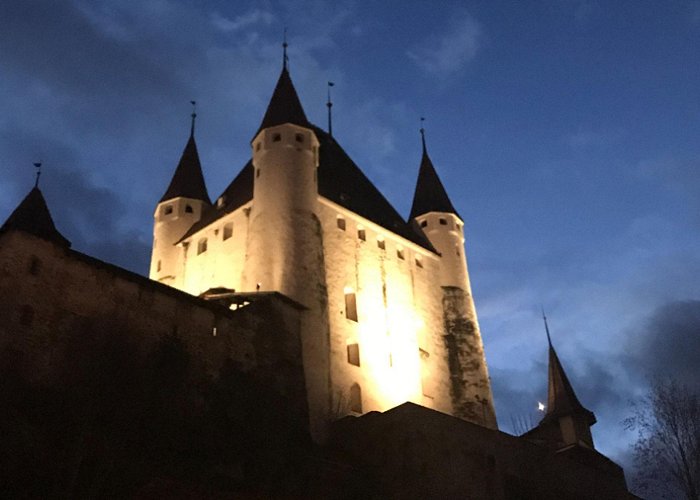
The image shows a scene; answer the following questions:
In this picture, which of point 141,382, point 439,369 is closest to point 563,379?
point 439,369

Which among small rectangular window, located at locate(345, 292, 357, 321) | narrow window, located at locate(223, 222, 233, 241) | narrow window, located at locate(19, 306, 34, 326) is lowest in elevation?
narrow window, located at locate(19, 306, 34, 326)

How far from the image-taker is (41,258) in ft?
73.4

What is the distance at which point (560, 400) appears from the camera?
39.6m

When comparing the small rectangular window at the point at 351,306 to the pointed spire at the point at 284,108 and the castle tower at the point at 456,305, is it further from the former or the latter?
the pointed spire at the point at 284,108

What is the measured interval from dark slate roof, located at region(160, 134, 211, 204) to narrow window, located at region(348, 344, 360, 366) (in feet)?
42.2

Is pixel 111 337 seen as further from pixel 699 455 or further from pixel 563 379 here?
pixel 563 379

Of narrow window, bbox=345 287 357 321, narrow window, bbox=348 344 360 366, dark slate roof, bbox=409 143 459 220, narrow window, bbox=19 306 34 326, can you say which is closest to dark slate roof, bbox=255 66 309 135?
narrow window, bbox=345 287 357 321

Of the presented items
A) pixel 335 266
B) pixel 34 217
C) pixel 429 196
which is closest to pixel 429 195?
pixel 429 196

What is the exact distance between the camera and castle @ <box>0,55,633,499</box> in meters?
21.8

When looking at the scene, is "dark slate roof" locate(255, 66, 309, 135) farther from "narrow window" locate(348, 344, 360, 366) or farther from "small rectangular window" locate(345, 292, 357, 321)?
"narrow window" locate(348, 344, 360, 366)

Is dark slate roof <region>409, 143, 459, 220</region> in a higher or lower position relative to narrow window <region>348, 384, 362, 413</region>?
higher

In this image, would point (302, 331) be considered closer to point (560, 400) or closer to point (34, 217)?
point (34, 217)

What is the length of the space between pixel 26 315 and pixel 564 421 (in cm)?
2629

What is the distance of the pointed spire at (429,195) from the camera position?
4356 cm
